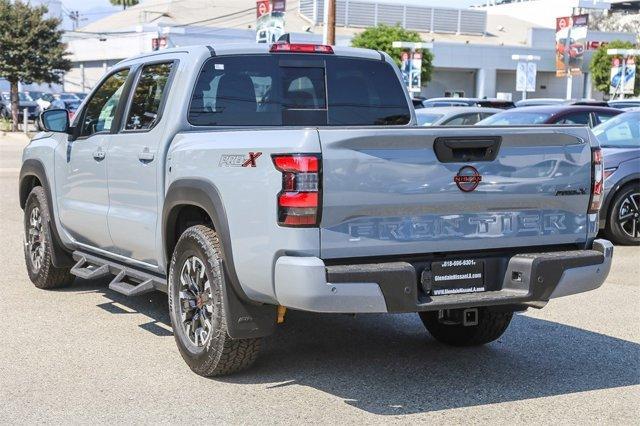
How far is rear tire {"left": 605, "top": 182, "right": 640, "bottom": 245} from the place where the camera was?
1150cm

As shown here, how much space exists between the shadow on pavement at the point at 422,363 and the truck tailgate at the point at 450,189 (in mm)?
890

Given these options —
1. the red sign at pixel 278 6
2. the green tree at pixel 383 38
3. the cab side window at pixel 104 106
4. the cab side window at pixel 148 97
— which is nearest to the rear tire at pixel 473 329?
the cab side window at pixel 148 97

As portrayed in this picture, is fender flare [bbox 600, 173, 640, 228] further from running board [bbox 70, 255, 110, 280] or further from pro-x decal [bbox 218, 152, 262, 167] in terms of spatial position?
pro-x decal [bbox 218, 152, 262, 167]

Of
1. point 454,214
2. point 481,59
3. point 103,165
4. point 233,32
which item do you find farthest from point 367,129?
point 481,59

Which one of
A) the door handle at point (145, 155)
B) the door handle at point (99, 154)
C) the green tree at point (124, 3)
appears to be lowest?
the door handle at point (99, 154)

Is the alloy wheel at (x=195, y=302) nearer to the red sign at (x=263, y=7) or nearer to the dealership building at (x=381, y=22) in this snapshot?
the red sign at (x=263, y=7)

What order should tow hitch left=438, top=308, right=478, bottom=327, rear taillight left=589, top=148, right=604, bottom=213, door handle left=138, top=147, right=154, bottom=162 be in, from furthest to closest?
door handle left=138, top=147, right=154, bottom=162 → tow hitch left=438, top=308, right=478, bottom=327 → rear taillight left=589, top=148, right=604, bottom=213

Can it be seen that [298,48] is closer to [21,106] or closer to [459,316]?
[459,316]

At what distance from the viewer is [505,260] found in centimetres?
542

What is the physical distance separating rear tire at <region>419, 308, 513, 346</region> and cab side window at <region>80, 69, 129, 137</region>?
2.82 m

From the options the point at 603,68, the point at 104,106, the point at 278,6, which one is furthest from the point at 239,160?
the point at 603,68

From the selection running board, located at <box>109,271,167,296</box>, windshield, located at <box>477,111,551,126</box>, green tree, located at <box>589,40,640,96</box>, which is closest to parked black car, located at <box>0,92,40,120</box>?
green tree, located at <box>589,40,640,96</box>

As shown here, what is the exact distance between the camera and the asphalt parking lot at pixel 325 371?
17.1ft

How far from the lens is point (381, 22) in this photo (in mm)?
76812
